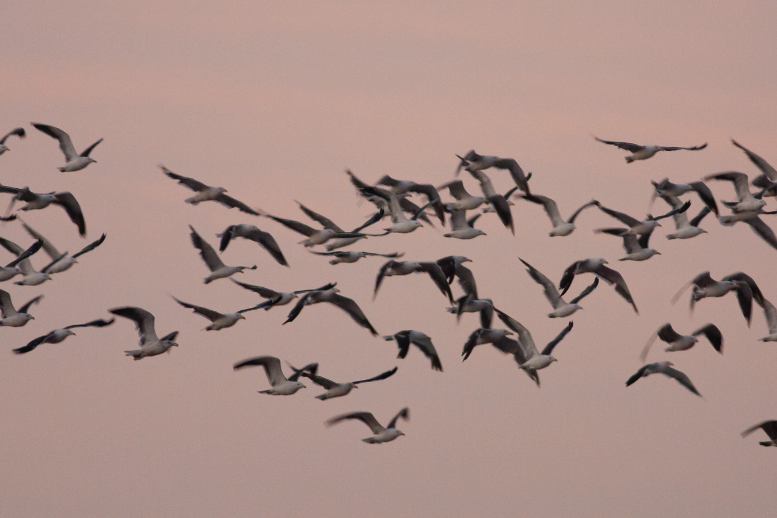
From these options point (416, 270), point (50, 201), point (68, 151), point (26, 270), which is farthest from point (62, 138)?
point (416, 270)

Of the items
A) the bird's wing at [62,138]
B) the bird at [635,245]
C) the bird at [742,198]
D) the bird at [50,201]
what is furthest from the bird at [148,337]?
the bird at [742,198]

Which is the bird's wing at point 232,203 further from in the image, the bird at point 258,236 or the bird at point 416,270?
the bird at point 416,270

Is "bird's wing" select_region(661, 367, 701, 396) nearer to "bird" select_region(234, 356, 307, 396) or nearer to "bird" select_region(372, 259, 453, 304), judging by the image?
"bird" select_region(372, 259, 453, 304)

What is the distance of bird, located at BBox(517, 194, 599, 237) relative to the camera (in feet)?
119

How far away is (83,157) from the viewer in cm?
3609

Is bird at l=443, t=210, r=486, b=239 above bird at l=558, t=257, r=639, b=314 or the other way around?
above

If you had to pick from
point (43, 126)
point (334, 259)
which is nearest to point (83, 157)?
point (43, 126)

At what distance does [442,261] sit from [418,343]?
7.75 feet

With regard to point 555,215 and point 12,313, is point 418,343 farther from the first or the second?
point 12,313

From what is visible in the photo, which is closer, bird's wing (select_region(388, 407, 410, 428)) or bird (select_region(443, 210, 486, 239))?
bird's wing (select_region(388, 407, 410, 428))

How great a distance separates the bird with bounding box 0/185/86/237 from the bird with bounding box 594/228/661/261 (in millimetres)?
14007

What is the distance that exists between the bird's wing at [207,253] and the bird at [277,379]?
2717 millimetres

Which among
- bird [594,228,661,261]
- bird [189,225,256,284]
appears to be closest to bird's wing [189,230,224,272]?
bird [189,225,256,284]

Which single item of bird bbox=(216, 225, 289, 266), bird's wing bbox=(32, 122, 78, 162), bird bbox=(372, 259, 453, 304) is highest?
bird's wing bbox=(32, 122, 78, 162)
